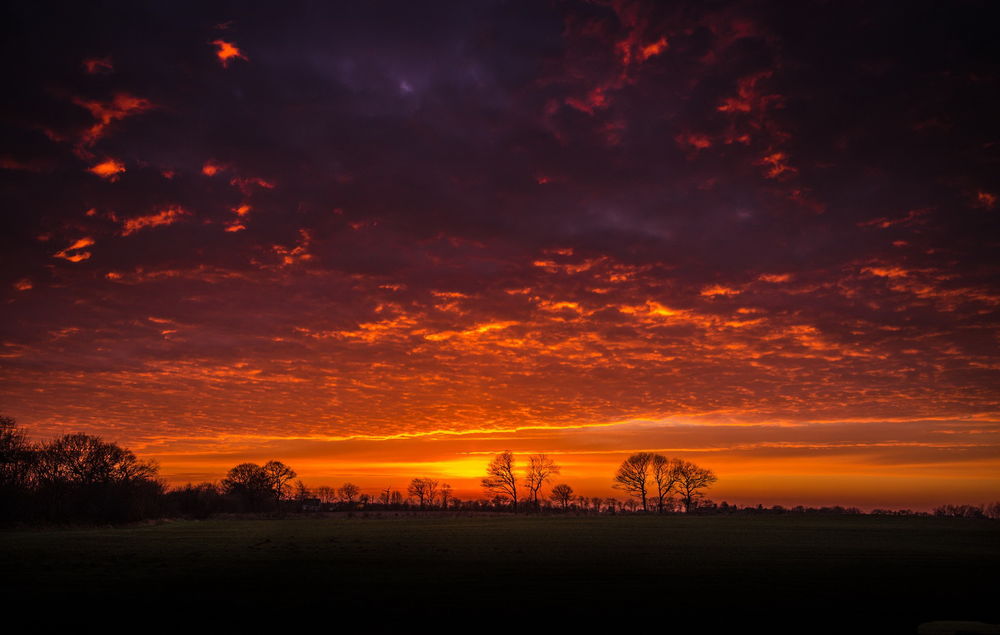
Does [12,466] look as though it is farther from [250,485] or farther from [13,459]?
[250,485]

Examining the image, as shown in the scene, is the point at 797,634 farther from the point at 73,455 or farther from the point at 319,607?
the point at 73,455

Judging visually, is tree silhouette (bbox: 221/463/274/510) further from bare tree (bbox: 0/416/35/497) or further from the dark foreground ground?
the dark foreground ground

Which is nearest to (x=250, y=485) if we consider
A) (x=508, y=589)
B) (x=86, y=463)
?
(x=86, y=463)

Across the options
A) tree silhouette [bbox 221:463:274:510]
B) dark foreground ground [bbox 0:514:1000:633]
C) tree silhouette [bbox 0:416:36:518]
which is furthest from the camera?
tree silhouette [bbox 221:463:274:510]

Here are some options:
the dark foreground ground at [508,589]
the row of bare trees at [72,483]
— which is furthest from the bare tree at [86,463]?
the dark foreground ground at [508,589]

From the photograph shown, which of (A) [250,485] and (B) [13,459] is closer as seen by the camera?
(B) [13,459]

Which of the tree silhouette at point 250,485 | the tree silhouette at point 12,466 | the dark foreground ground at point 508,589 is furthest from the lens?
the tree silhouette at point 250,485

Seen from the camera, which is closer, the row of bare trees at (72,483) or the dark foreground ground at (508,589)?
the dark foreground ground at (508,589)

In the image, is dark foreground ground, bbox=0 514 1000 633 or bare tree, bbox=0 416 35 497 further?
bare tree, bbox=0 416 35 497

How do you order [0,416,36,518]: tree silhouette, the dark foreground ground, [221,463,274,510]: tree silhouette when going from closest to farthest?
Result: 1. the dark foreground ground
2. [0,416,36,518]: tree silhouette
3. [221,463,274,510]: tree silhouette

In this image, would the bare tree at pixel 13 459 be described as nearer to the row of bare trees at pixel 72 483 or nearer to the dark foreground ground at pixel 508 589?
the row of bare trees at pixel 72 483

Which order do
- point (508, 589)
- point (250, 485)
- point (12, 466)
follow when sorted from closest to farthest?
point (508, 589) < point (12, 466) < point (250, 485)

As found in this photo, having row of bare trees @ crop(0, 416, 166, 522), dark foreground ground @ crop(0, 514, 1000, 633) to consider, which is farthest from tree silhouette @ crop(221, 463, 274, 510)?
dark foreground ground @ crop(0, 514, 1000, 633)

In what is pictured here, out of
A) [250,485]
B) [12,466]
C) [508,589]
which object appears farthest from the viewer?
[250,485]
